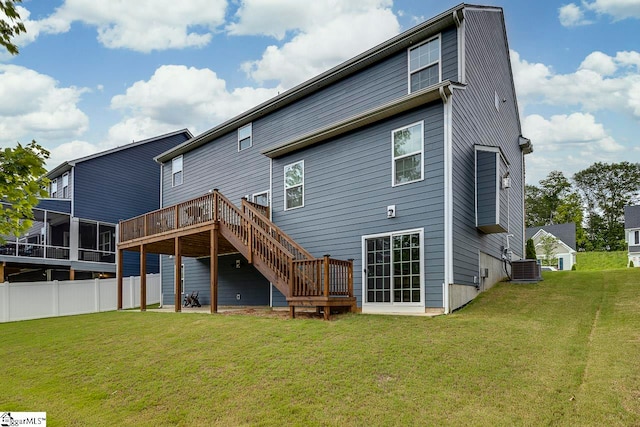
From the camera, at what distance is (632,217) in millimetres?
34750

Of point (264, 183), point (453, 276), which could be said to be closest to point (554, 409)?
point (453, 276)

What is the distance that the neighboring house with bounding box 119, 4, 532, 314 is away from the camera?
32.1 feet

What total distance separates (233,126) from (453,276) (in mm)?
10360

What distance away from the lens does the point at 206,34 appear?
17594mm

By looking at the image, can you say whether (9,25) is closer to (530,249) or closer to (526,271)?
(526,271)

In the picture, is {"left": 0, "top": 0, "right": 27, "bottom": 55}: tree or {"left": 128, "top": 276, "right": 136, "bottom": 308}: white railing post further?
{"left": 128, "top": 276, "right": 136, "bottom": 308}: white railing post

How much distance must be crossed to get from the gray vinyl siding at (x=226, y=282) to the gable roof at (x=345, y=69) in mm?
4357

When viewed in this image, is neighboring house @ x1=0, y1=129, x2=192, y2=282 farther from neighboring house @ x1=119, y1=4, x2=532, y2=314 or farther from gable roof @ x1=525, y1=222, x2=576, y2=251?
gable roof @ x1=525, y1=222, x2=576, y2=251

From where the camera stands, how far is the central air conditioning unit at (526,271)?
44.2 ft

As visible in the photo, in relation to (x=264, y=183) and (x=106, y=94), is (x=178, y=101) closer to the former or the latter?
(x=106, y=94)

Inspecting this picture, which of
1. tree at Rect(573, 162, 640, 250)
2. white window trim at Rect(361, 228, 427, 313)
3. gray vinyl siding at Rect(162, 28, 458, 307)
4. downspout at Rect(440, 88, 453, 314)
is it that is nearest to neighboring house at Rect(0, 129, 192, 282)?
gray vinyl siding at Rect(162, 28, 458, 307)

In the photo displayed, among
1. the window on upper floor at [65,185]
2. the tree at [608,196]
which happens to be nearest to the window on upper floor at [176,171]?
the window on upper floor at [65,185]

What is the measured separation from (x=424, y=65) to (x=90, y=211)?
19.4 metres

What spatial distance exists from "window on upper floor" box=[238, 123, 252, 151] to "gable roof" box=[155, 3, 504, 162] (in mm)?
186
